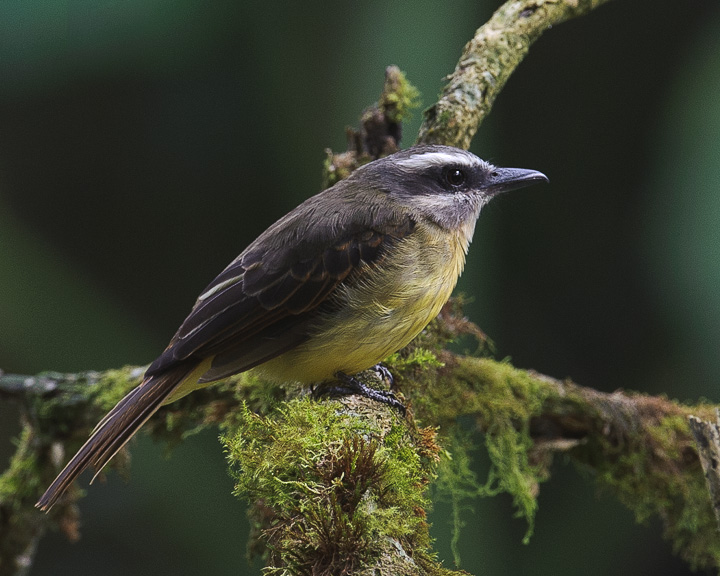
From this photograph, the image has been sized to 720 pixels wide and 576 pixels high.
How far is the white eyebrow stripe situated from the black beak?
154mm

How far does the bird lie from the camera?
2.57 m

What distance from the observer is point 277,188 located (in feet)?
17.4

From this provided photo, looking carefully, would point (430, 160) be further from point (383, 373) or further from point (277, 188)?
point (277, 188)

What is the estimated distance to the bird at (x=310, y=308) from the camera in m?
2.57

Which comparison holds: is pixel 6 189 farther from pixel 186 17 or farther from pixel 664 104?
pixel 664 104

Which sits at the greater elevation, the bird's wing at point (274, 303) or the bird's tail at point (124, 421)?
the bird's wing at point (274, 303)

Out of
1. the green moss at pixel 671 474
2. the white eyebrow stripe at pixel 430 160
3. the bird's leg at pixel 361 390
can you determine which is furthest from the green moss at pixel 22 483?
the green moss at pixel 671 474

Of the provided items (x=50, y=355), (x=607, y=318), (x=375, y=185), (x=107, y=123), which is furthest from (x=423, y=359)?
(x=107, y=123)

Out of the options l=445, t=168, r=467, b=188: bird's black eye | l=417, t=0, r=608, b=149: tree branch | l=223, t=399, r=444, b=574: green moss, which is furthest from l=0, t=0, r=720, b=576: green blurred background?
l=223, t=399, r=444, b=574: green moss

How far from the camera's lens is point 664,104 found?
5.18 metres

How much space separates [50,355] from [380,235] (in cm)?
319

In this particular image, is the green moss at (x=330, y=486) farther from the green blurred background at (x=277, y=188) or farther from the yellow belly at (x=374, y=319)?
the green blurred background at (x=277, y=188)

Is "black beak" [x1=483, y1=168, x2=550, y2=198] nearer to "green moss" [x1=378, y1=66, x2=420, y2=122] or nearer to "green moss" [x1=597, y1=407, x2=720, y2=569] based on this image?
"green moss" [x1=378, y1=66, x2=420, y2=122]

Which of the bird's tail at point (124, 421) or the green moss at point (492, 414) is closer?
the bird's tail at point (124, 421)
